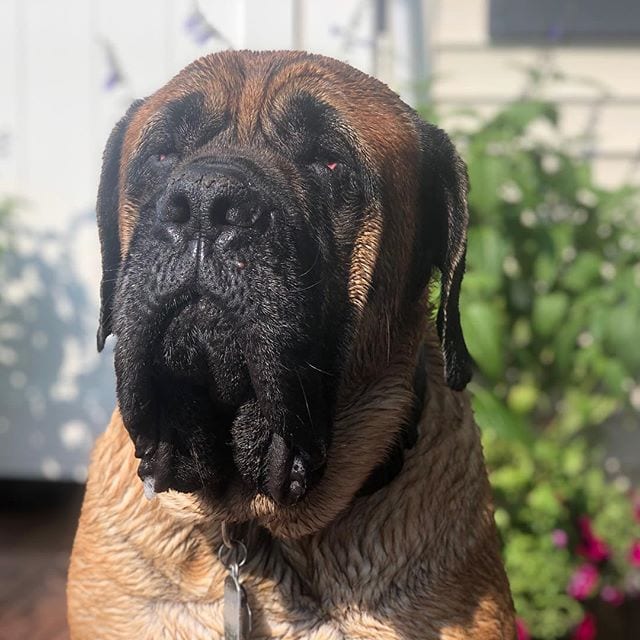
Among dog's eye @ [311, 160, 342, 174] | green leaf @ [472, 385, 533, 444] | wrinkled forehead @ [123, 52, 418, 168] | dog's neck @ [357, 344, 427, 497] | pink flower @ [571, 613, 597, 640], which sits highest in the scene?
wrinkled forehead @ [123, 52, 418, 168]

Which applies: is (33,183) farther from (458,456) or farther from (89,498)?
(458,456)

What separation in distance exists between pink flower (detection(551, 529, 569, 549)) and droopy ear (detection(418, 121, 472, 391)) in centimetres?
169

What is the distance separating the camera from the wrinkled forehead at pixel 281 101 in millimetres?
1670

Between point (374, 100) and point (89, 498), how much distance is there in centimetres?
105

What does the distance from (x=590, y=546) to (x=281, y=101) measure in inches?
93.1

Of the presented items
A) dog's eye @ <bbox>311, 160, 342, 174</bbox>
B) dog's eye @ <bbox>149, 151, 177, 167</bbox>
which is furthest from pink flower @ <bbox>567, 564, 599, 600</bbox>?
dog's eye @ <bbox>149, 151, 177, 167</bbox>

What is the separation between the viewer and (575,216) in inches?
147

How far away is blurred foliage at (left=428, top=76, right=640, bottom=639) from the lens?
10.7 feet

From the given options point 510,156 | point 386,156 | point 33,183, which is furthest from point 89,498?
point 33,183

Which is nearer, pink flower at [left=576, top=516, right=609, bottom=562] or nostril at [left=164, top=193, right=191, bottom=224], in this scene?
nostril at [left=164, top=193, right=191, bottom=224]

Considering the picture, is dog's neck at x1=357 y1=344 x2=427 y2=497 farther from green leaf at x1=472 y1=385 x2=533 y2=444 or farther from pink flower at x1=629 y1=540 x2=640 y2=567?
pink flower at x1=629 y1=540 x2=640 y2=567

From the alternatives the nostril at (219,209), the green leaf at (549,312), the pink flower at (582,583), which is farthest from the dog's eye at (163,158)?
the pink flower at (582,583)

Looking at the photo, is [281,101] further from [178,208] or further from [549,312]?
[549,312]

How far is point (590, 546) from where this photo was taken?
11.1 feet
